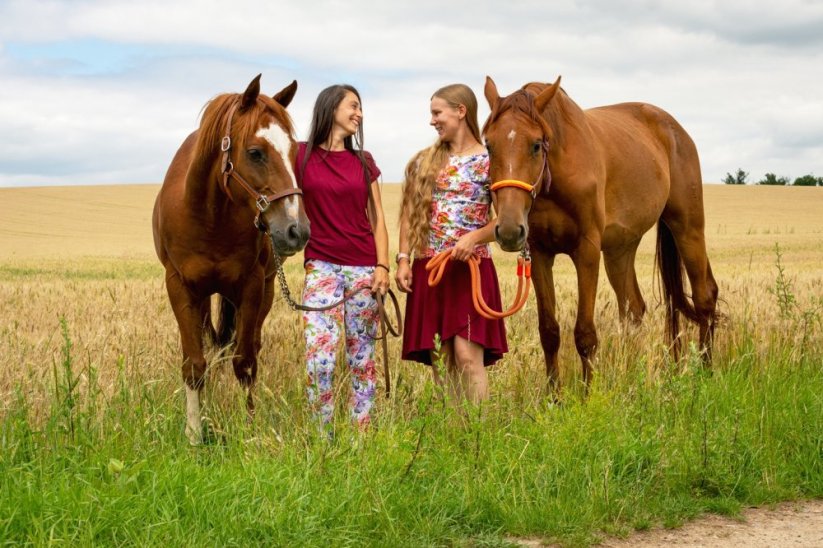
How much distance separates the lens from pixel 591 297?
6.38 m

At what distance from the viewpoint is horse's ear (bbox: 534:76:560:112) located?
5645mm

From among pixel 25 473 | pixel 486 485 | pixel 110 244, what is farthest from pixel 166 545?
pixel 110 244

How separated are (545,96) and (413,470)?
8.80 ft

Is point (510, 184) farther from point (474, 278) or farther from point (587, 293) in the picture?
point (587, 293)

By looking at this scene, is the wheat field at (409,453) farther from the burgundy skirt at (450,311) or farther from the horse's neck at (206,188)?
the horse's neck at (206,188)

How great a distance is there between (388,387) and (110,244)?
90.3 feet

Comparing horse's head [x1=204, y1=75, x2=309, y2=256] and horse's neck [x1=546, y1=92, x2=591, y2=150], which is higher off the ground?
horse's neck [x1=546, y1=92, x2=591, y2=150]

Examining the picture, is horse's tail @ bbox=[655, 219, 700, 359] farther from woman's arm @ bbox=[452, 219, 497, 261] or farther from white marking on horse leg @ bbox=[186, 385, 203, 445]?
white marking on horse leg @ bbox=[186, 385, 203, 445]

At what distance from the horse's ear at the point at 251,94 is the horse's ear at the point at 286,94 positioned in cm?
22

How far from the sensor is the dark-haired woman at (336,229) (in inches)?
210

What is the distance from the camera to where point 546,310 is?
21.2ft

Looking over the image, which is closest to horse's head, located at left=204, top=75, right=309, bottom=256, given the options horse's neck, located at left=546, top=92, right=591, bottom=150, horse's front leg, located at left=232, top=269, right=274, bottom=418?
horse's front leg, located at left=232, top=269, right=274, bottom=418

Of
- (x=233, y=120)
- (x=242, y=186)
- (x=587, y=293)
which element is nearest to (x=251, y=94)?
(x=233, y=120)

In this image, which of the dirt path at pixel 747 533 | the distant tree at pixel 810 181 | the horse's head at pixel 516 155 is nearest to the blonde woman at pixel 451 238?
the horse's head at pixel 516 155
